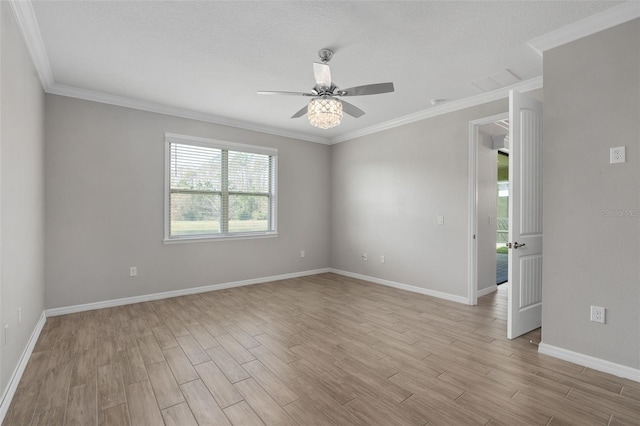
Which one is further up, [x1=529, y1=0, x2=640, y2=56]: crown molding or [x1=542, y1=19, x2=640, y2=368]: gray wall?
[x1=529, y1=0, x2=640, y2=56]: crown molding

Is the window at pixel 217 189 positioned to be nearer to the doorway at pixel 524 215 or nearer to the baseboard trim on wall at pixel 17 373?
the baseboard trim on wall at pixel 17 373

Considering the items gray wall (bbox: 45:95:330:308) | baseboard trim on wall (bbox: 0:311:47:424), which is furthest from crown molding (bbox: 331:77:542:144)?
baseboard trim on wall (bbox: 0:311:47:424)

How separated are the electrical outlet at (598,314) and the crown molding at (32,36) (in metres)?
4.75

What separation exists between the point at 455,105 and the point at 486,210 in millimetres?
1799

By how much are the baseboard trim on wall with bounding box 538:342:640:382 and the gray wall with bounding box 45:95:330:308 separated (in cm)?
400

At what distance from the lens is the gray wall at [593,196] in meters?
2.18

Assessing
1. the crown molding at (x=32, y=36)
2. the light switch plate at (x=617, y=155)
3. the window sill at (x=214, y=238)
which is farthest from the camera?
the window sill at (x=214, y=238)

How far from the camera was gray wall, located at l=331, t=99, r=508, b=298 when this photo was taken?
4.09 meters

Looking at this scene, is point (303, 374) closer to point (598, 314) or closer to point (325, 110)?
point (325, 110)

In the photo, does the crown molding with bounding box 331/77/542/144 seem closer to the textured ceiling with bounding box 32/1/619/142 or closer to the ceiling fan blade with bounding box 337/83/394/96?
the textured ceiling with bounding box 32/1/619/142

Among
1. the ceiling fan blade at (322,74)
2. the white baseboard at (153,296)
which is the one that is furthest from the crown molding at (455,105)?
the white baseboard at (153,296)

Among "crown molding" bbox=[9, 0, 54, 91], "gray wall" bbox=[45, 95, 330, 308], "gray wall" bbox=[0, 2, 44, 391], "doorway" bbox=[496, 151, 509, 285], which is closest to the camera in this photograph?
"gray wall" bbox=[0, 2, 44, 391]

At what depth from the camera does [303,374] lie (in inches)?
88.5

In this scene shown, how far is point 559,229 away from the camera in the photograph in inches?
99.2
